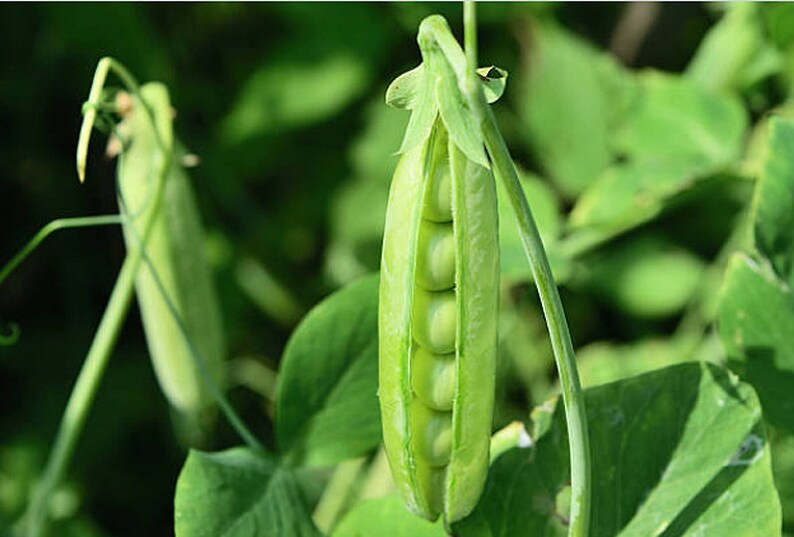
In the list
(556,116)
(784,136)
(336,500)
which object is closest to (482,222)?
(784,136)

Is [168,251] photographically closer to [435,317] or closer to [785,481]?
[435,317]

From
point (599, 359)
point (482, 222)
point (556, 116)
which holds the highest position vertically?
point (482, 222)

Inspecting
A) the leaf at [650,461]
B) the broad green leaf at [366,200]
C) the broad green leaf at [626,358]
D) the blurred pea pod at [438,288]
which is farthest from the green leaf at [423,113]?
the broad green leaf at [366,200]

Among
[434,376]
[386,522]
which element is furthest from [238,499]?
[434,376]

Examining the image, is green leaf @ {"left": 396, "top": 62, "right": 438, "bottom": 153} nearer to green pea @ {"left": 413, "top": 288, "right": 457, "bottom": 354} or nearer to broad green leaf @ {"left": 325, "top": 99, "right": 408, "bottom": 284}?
green pea @ {"left": 413, "top": 288, "right": 457, "bottom": 354}

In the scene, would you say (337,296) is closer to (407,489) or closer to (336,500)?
(407,489)

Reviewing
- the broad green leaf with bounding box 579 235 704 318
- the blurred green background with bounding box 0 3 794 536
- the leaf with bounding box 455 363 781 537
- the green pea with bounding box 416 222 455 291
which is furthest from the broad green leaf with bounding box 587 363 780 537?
the broad green leaf with bounding box 579 235 704 318

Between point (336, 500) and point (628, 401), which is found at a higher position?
point (628, 401)
